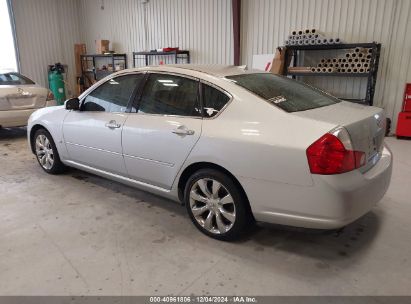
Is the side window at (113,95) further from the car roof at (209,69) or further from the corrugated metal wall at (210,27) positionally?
the corrugated metal wall at (210,27)

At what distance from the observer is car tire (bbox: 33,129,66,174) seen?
12.5 feet

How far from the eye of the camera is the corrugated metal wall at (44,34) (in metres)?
9.87

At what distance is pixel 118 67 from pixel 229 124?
347 inches

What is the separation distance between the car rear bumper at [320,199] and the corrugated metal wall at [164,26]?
6.27m

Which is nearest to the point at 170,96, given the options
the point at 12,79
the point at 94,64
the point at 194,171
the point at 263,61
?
the point at 194,171

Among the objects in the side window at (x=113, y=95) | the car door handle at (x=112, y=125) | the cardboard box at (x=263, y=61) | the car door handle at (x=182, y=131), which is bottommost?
the car door handle at (x=112, y=125)

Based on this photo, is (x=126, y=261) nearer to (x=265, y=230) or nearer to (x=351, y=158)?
(x=265, y=230)

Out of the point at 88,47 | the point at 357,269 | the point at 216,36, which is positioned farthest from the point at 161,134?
the point at 88,47

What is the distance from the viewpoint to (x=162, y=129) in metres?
2.56

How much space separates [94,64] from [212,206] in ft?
32.3

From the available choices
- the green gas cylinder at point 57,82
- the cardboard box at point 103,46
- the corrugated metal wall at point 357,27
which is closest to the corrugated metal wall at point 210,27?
the corrugated metal wall at point 357,27

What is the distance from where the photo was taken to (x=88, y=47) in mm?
11328

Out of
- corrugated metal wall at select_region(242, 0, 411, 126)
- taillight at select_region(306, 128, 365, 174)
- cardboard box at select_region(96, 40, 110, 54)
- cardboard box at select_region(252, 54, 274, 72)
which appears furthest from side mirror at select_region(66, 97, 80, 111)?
cardboard box at select_region(96, 40, 110, 54)

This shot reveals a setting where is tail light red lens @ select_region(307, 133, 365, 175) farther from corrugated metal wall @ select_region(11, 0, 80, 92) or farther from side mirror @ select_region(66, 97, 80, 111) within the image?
corrugated metal wall @ select_region(11, 0, 80, 92)
